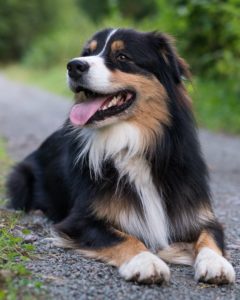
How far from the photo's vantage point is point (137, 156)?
170 inches

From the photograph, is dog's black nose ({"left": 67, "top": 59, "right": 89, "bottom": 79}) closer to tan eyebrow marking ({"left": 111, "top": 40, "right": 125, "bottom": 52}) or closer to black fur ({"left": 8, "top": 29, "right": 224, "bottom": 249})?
black fur ({"left": 8, "top": 29, "right": 224, "bottom": 249})

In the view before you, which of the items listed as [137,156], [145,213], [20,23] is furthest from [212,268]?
[20,23]

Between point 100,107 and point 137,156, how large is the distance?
46 centimetres

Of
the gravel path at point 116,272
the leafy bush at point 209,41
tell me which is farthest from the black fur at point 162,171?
the leafy bush at point 209,41

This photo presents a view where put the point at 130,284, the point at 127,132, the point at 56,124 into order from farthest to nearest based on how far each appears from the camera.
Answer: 1. the point at 56,124
2. the point at 127,132
3. the point at 130,284

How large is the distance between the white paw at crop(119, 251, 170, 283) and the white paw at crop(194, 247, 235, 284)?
0.83 feet

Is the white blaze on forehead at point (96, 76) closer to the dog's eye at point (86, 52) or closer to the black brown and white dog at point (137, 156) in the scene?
the black brown and white dog at point (137, 156)

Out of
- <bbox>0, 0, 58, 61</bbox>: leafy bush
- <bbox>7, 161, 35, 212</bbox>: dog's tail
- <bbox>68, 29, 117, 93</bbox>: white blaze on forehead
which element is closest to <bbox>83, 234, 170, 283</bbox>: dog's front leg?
<bbox>68, 29, 117, 93</bbox>: white blaze on forehead

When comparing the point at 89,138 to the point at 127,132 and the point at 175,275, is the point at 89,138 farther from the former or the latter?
the point at 175,275

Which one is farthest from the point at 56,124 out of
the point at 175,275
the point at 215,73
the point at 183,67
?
the point at 175,275

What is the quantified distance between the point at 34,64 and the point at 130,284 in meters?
31.8

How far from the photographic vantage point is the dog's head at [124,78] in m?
4.20

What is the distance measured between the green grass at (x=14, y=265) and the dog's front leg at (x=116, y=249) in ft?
1.17

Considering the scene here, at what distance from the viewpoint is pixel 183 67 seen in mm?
4613
